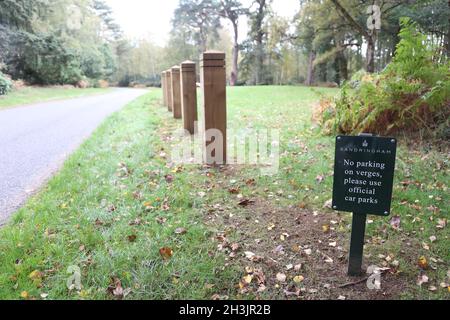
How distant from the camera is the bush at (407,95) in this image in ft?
18.5

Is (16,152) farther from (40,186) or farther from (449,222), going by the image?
(449,222)

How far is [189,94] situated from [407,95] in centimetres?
396

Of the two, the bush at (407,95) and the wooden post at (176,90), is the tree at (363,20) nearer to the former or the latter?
the wooden post at (176,90)

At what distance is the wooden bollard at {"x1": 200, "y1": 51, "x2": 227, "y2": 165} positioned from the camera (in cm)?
482

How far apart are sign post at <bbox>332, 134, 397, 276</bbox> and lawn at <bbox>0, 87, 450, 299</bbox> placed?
2.01ft

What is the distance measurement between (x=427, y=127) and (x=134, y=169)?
464 centimetres

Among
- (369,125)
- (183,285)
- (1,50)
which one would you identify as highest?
(1,50)

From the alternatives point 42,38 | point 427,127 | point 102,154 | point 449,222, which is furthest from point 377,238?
point 42,38

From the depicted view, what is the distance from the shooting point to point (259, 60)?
37.7 metres

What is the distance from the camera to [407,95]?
590 centimetres

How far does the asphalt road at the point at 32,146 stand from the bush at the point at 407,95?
5156mm

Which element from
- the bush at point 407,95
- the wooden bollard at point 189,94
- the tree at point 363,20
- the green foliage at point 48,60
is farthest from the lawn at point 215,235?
the green foliage at point 48,60

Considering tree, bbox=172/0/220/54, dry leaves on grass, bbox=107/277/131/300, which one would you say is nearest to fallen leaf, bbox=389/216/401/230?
dry leaves on grass, bbox=107/277/131/300

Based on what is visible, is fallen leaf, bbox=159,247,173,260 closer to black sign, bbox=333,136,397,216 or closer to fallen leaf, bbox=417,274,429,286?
black sign, bbox=333,136,397,216
